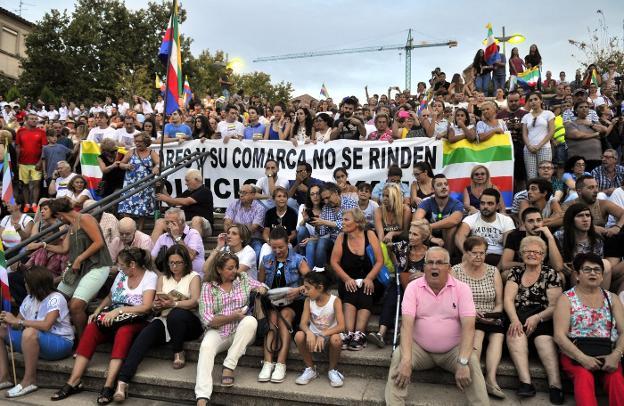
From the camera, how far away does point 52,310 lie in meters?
5.49

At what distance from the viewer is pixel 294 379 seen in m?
4.94

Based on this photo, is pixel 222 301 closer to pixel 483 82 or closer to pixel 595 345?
pixel 595 345

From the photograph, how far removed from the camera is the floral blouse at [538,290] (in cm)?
486

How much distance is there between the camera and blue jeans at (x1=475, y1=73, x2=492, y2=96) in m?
15.0

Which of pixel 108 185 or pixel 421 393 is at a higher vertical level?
pixel 108 185

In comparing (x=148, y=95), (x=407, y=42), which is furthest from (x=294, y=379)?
(x=407, y=42)

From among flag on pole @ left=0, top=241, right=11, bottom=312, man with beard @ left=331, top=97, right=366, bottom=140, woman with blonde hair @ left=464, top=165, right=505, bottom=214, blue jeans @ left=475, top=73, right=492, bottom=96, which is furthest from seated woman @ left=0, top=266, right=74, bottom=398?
blue jeans @ left=475, top=73, right=492, bottom=96

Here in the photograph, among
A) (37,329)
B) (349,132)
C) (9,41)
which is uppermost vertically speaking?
(9,41)

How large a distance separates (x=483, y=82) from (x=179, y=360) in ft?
41.9

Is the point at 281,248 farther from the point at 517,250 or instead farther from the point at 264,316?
the point at 517,250

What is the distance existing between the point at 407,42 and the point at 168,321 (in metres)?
96.3

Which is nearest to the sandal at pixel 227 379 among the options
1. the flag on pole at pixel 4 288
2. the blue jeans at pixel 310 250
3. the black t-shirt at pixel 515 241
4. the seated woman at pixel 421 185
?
the blue jeans at pixel 310 250

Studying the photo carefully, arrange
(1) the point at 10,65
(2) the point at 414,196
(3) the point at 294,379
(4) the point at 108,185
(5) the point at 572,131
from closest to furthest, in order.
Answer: (3) the point at 294,379
(2) the point at 414,196
(5) the point at 572,131
(4) the point at 108,185
(1) the point at 10,65

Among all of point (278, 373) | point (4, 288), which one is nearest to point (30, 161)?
point (4, 288)
